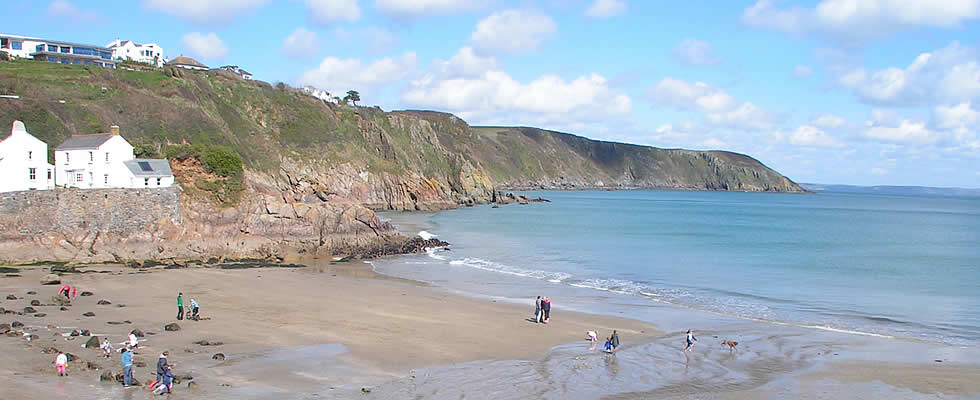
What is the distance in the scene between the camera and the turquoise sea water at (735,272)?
28375 mm

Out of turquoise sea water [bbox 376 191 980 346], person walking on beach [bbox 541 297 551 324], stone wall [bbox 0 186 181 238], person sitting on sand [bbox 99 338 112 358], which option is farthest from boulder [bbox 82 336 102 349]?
stone wall [bbox 0 186 181 238]

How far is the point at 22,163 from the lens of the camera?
34219 millimetres

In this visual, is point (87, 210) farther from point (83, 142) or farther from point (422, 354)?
point (422, 354)

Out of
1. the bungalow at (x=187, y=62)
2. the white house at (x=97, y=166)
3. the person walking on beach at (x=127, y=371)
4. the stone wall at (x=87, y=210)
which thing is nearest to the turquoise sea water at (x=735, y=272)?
the stone wall at (x=87, y=210)

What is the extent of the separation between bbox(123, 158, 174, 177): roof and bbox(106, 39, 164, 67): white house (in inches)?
2232

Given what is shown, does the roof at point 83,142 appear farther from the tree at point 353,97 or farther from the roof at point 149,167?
the tree at point 353,97

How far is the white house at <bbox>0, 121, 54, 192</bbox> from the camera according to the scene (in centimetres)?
3353

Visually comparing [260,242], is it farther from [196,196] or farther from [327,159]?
[327,159]

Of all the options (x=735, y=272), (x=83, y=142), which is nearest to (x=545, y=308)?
(x=735, y=272)

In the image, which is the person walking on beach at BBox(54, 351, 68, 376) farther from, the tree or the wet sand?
the tree

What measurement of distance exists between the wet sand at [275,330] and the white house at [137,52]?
69.4 meters

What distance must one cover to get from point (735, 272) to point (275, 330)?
2967 centimetres

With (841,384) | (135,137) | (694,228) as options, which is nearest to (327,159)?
(135,137)

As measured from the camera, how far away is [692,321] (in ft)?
84.7
